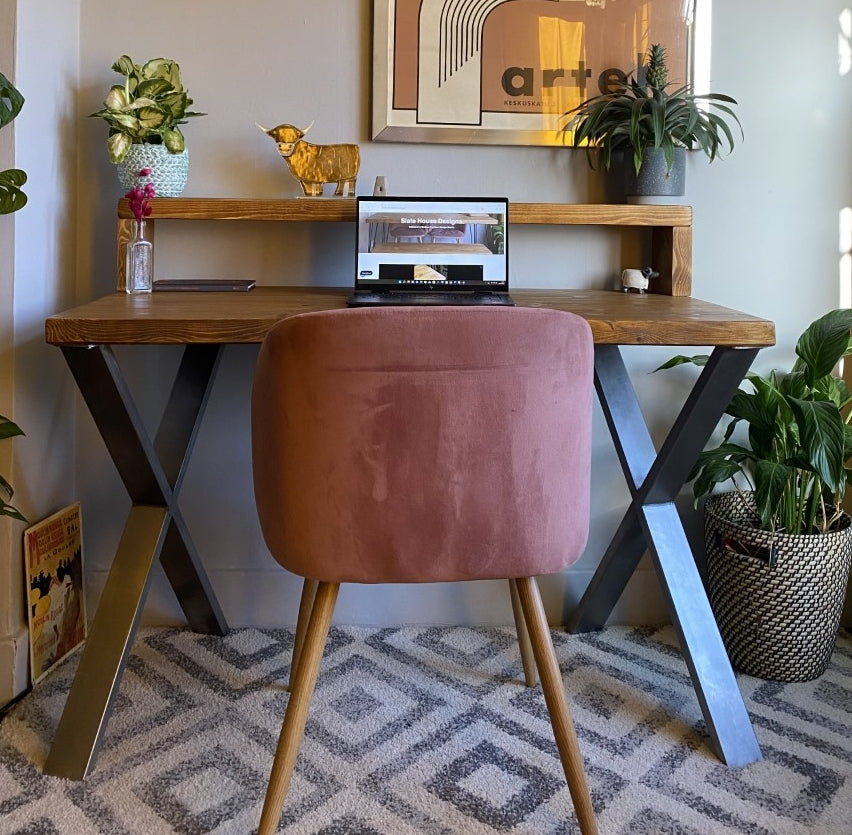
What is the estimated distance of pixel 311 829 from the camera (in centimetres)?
144

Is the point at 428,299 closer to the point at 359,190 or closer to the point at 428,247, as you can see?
the point at 428,247

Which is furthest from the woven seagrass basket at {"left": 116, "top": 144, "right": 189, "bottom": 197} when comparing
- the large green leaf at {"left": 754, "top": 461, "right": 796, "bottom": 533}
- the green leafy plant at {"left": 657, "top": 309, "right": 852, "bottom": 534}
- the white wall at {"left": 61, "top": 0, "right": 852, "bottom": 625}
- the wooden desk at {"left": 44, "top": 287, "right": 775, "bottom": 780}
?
the large green leaf at {"left": 754, "top": 461, "right": 796, "bottom": 533}

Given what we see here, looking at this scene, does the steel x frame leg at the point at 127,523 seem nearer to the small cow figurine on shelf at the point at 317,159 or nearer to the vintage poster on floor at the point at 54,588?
the vintage poster on floor at the point at 54,588

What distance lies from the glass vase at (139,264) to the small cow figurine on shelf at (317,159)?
35 centimetres

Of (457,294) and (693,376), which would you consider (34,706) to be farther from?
(693,376)

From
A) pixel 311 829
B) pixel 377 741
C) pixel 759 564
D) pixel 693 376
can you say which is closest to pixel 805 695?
pixel 759 564

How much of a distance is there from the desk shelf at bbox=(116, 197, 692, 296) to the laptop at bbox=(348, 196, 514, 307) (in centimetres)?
9

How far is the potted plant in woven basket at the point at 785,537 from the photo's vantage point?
6.22 ft

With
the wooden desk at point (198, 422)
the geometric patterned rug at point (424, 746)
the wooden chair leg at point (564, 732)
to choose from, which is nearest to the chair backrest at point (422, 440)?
the wooden chair leg at point (564, 732)

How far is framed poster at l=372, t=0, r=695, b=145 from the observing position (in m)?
2.05

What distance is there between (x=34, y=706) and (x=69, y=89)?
4.24 ft

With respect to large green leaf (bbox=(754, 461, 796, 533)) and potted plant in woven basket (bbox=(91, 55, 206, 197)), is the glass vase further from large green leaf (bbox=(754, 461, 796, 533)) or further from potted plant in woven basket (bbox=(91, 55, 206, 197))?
large green leaf (bbox=(754, 461, 796, 533))

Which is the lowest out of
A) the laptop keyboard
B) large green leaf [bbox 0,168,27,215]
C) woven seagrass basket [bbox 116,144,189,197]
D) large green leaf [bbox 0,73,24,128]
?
the laptop keyboard

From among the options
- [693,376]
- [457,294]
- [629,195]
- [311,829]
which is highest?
[629,195]
